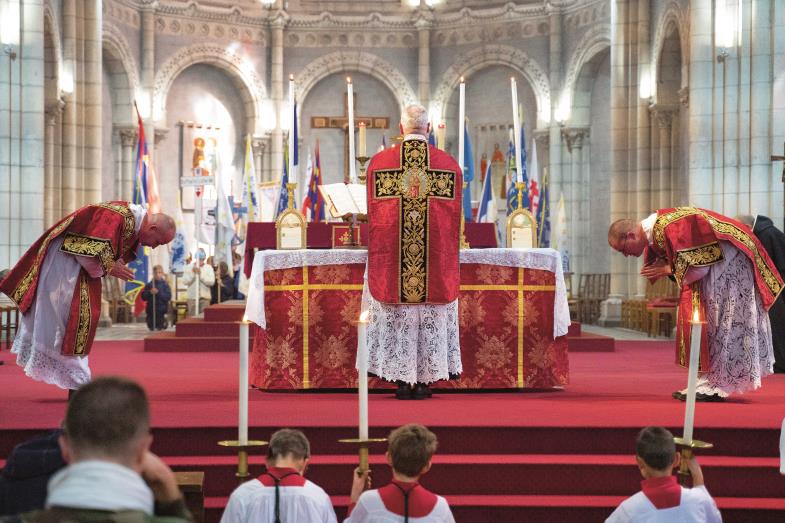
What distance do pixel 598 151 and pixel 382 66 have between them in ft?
17.3

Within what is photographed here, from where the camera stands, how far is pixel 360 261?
8.73m

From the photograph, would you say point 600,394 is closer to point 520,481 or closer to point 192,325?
point 520,481

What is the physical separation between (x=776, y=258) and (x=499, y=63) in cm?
1516

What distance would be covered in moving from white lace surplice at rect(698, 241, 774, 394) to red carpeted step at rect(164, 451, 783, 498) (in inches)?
66.3

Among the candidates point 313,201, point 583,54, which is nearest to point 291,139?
point 313,201

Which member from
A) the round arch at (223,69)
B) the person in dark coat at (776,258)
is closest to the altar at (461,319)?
the person in dark coat at (776,258)

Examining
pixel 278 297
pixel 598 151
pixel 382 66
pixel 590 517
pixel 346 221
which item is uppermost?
pixel 382 66

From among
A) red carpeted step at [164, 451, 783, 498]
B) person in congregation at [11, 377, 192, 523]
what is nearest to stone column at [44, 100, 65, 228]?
red carpeted step at [164, 451, 783, 498]

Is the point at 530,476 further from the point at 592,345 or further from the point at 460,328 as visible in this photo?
the point at 592,345

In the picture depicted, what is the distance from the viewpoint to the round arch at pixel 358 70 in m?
26.0

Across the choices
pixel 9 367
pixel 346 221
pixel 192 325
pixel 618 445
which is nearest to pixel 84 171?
pixel 192 325

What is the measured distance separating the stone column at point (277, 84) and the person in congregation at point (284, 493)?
2167cm

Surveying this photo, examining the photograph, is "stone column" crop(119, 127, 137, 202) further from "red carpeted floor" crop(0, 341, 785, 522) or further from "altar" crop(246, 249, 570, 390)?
"red carpeted floor" crop(0, 341, 785, 522)

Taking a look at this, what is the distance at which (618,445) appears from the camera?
661 cm
